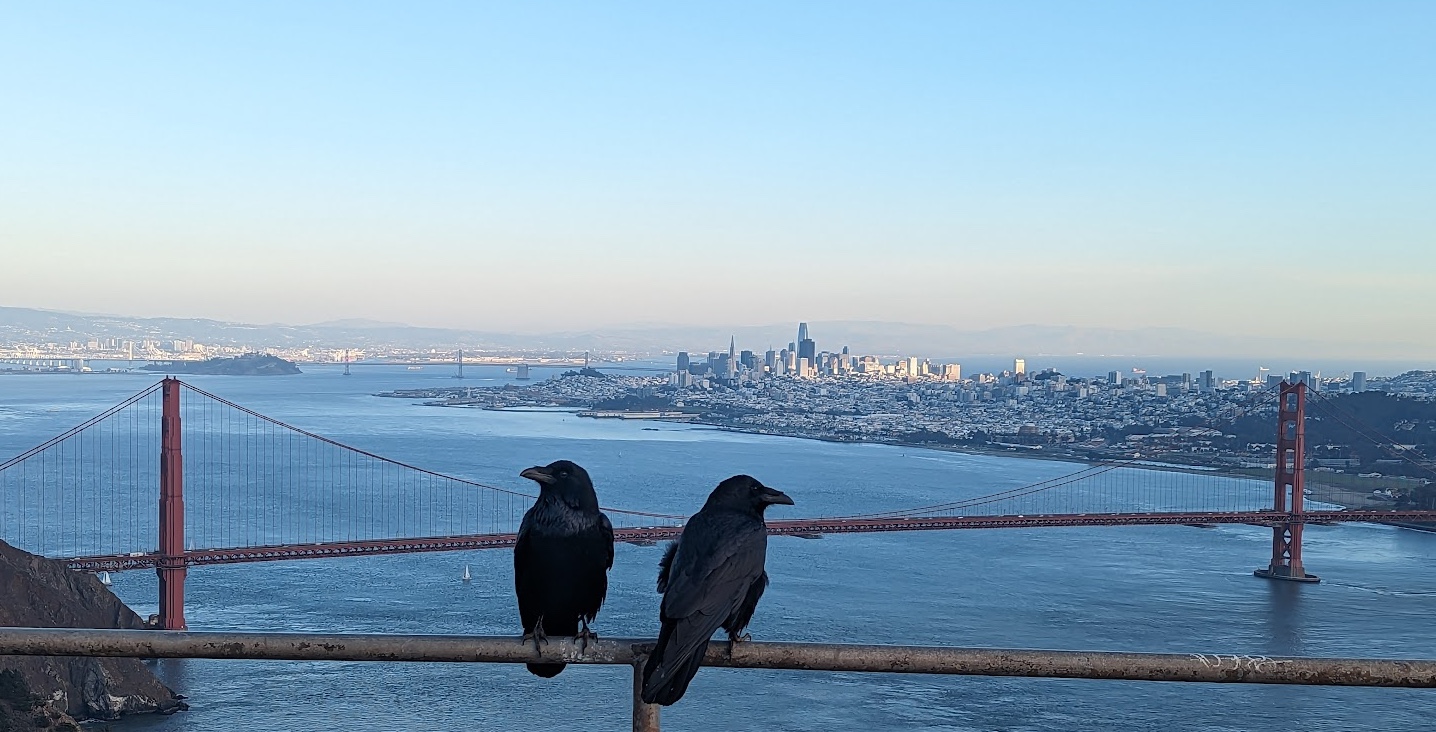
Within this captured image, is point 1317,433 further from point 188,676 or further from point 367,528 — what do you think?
point 188,676

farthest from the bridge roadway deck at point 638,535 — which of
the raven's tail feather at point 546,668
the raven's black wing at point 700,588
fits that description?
the raven's tail feather at point 546,668

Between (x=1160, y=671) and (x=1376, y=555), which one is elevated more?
(x=1160, y=671)

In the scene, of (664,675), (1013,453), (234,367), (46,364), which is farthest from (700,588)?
(46,364)

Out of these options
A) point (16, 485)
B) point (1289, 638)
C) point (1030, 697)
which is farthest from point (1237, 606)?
point (16, 485)

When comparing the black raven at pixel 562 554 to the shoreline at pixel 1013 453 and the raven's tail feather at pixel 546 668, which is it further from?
the shoreline at pixel 1013 453

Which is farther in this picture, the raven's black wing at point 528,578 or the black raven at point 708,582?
the raven's black wing at point 528,578

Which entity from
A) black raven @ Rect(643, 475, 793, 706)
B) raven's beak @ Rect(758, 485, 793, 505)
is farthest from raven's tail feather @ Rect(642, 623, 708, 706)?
raven's beak @ Rect(758, 485, 793, 505)
